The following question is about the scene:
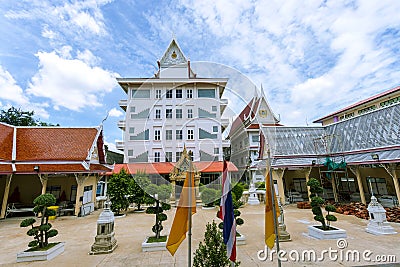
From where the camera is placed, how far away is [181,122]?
4020 mm

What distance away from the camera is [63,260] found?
4.89 metres

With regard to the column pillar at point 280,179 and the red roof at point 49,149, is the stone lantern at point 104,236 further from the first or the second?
the column pillar at point 280,179

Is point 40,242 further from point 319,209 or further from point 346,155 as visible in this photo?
point 346,155

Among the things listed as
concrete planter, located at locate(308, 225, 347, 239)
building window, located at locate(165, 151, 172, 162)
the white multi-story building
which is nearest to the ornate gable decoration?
the white multi-story building

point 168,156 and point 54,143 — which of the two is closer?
point 168,156

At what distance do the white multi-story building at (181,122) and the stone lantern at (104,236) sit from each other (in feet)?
5.90

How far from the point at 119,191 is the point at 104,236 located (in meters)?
6.12

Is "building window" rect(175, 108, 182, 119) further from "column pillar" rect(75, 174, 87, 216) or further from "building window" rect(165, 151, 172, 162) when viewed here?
"column pillar" rect(75, 174, 87, 216)

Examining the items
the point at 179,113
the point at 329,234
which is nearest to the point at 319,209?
the point at 329,234

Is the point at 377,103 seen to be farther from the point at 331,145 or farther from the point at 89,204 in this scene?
the point at 89,204

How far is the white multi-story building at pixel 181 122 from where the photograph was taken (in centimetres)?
358

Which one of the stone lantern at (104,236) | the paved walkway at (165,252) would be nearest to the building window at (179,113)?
the paved walkway at (165,252)

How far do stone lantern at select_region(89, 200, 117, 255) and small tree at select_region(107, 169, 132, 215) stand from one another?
5.76 m

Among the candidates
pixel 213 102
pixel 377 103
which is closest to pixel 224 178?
pixel 213 102
